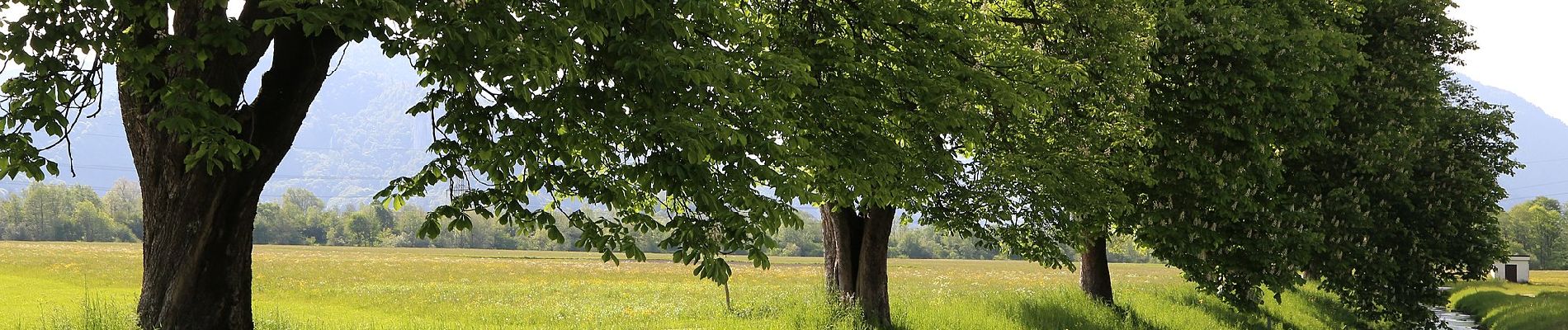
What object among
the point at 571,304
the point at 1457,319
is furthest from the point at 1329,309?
the point at 571,304

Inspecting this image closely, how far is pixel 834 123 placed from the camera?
38.2 feet

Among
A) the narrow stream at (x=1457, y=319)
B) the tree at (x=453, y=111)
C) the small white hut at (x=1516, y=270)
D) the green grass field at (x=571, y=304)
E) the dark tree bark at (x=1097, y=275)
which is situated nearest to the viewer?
the tree at (x=453, y=111)

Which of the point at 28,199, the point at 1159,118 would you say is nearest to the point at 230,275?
the point at 1159,118

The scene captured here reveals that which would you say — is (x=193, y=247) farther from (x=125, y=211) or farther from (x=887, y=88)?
(x=125, y=211)

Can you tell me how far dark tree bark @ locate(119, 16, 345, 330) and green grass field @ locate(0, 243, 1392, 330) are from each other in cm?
242

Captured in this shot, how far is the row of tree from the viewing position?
811cm

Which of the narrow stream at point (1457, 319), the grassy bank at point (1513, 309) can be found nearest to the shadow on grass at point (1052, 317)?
the grassy bank at point (1513, 309)

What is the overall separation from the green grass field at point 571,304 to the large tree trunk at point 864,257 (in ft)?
1.73

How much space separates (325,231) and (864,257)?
15631 centimetres

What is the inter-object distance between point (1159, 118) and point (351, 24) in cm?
1312

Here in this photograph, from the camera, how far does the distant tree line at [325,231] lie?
135m

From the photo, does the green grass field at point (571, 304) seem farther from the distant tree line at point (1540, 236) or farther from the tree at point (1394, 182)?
the distant tree line at point (1540, 236)

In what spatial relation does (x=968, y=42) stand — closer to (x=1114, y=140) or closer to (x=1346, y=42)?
(x=1114, y=140)

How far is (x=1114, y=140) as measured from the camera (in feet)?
55.9
